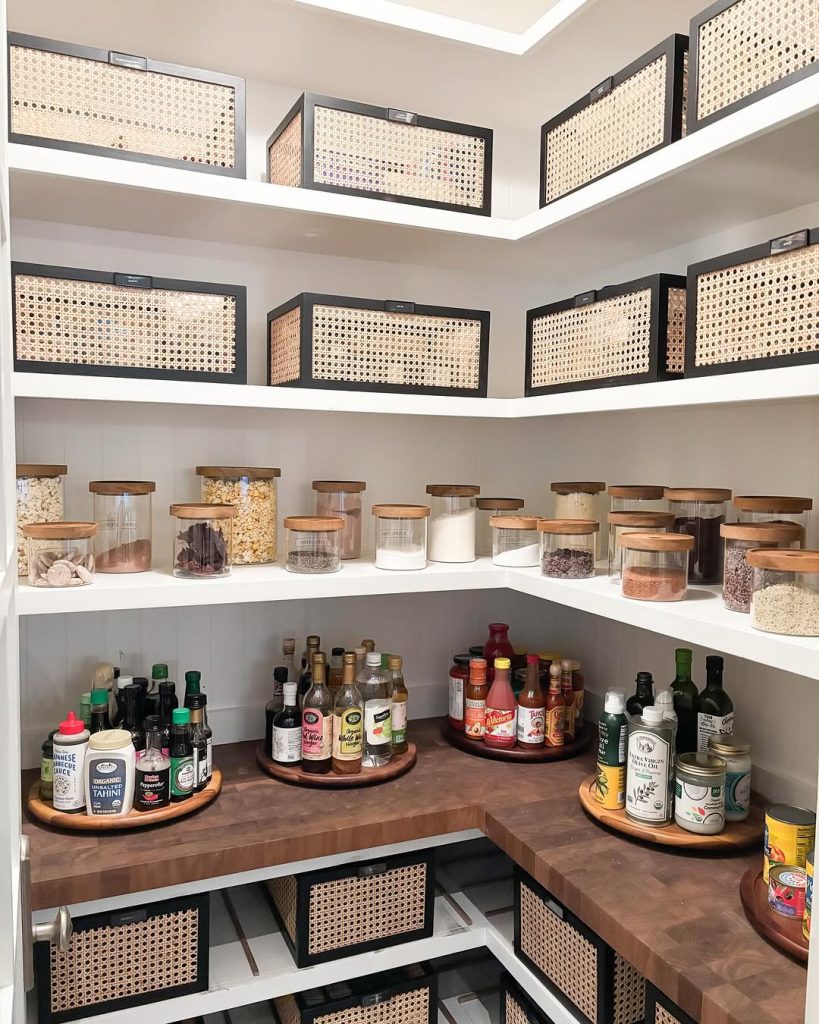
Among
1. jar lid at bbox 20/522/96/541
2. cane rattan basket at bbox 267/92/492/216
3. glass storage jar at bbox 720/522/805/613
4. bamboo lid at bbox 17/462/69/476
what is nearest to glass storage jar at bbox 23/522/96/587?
jar lid at bbox 20/522/96/541

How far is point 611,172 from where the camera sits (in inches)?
62.2

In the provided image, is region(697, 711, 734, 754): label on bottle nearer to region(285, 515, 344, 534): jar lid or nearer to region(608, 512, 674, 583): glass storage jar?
A: region(608, 512, 674, 583): glass storage jar

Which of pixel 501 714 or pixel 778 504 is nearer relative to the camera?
pixel 778 504

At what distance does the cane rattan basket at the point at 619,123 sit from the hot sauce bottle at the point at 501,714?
1145mm

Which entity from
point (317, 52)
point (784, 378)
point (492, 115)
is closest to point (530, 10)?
point (492, 115)

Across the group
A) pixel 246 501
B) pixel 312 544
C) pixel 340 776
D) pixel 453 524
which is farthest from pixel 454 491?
pixel 340 776

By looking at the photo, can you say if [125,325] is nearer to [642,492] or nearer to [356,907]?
[642,492]

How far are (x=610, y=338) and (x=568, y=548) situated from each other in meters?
0.46

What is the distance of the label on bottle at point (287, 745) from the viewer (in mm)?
1834

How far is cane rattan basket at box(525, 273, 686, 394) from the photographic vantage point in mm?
1538

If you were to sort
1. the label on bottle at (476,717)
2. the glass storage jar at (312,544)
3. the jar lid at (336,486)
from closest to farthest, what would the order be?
the glass storage jar at (312,544), the jar lid at (336,486), the label on bottle at (476,717)

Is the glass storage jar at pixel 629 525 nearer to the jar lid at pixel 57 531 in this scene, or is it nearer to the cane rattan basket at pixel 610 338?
the cane rattan basket at pixel 610 338

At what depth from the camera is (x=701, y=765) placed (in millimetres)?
1541

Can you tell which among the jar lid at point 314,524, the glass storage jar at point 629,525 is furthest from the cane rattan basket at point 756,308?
the jar lid at point 314,524
